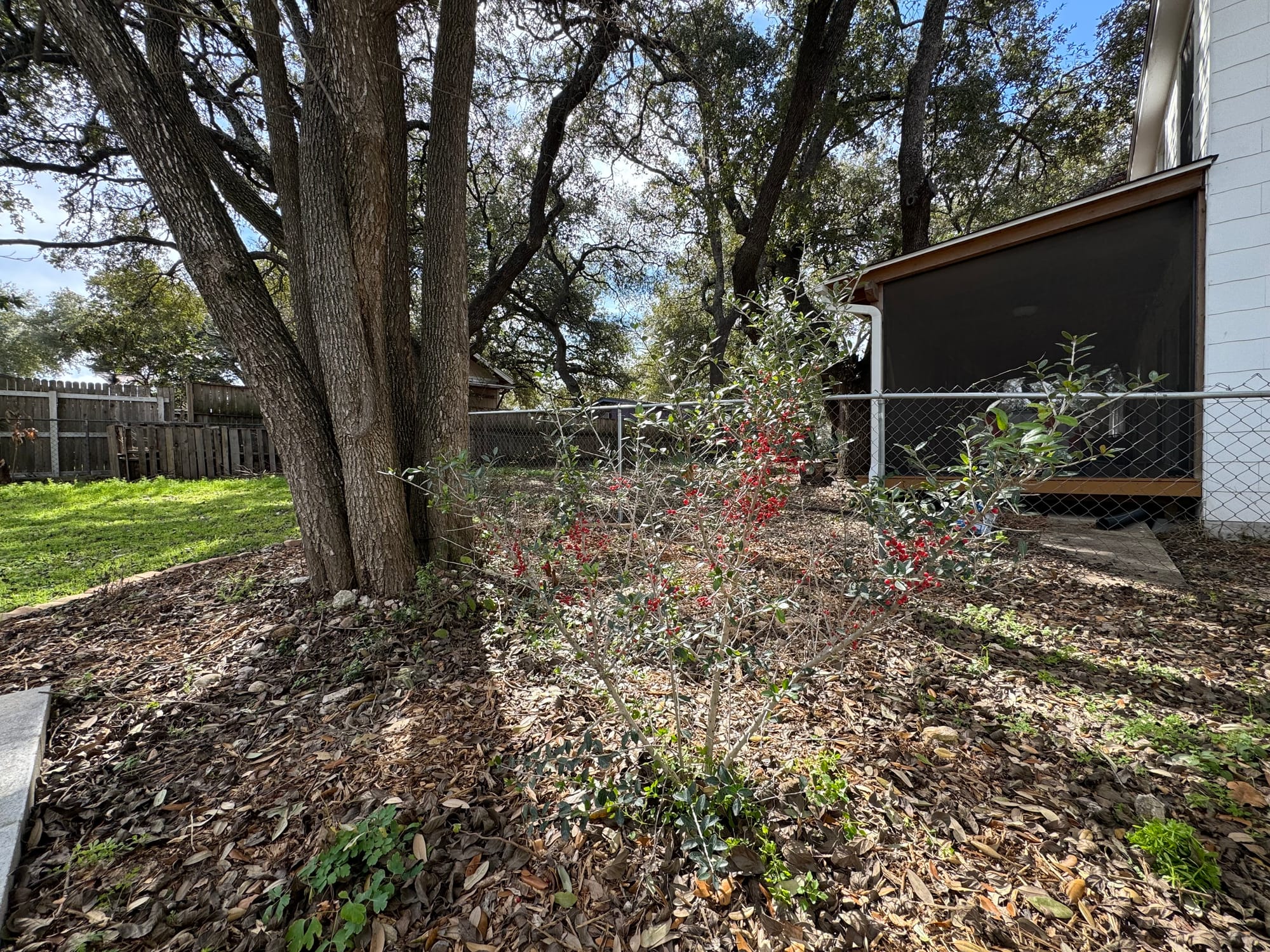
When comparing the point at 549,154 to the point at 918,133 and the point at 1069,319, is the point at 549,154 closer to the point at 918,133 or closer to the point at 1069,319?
the point at 918,133

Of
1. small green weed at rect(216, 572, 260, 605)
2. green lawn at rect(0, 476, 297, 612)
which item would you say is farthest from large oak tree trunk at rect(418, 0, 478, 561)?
green lawn at rect(0, 476, 297, 612)

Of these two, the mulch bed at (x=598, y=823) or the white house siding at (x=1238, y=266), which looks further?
the white house siding at (x=1238, y=266)

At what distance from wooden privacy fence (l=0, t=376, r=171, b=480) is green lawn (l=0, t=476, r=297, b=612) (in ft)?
1.91

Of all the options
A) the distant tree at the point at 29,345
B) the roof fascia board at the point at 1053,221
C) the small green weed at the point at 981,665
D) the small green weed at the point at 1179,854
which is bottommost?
the small green weed at the point at 1179,854

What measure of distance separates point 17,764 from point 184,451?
9.15m

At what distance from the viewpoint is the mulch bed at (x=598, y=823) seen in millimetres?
1180

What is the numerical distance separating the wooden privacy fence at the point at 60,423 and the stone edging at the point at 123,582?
720 cm

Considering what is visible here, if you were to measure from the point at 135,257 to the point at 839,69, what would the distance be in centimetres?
1130

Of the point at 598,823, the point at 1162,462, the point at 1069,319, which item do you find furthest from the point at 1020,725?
the point at 1069,319

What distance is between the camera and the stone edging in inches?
111

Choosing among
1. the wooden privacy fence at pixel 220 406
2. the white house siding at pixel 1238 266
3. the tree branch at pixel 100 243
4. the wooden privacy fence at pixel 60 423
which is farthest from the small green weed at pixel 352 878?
the wooden privacy fence at pixel 60 423

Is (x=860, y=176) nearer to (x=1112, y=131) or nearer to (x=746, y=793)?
(x=1112, y=131)

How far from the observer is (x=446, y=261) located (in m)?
3.07

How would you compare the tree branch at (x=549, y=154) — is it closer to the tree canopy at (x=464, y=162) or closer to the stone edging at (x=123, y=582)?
the tree canopy at (x=464, y=162)
